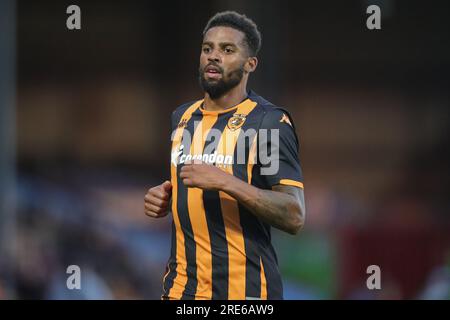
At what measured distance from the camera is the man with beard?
4.32 m

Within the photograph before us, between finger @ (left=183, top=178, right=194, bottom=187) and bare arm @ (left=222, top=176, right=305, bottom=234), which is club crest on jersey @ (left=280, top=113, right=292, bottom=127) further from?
finger @ (left=183, top=178, right=194, bottom=187)

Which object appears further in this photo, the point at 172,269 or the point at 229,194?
the point at 172,269

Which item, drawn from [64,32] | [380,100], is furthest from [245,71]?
[64,32]

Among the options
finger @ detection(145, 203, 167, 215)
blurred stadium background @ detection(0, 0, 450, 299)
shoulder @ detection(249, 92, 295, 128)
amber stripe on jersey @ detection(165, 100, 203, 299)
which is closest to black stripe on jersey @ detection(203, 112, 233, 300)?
amber stripe on jersey @ detection(165, 100, 203, 299)

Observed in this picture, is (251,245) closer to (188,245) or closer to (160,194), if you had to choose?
(188,245)

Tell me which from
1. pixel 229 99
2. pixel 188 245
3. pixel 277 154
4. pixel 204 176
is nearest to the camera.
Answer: pixel 204 176

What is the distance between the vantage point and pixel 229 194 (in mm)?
4168

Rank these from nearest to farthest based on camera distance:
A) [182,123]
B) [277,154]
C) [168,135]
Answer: [277,154] < [182,123] < [168,135]

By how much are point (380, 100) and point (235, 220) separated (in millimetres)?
6209

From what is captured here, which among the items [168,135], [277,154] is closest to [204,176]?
[277,154]

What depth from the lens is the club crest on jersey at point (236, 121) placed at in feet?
14.6

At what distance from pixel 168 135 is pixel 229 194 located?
21.0ft

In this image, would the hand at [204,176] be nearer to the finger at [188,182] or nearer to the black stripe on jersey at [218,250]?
the finger at [188,182]

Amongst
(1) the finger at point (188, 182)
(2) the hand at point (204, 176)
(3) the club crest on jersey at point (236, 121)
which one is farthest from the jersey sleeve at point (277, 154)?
(1) the finger at point (188, 182)
